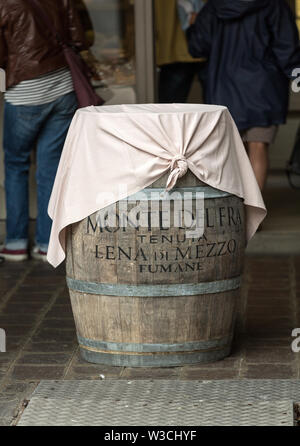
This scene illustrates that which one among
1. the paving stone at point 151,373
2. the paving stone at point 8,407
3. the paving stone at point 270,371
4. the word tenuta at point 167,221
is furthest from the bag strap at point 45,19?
Result: the paving stone at point 8,407

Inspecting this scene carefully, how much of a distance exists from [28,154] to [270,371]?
3.06m

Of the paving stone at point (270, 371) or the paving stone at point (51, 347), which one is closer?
the paving stone at point (270, 371)

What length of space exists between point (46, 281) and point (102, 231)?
83.1 inches

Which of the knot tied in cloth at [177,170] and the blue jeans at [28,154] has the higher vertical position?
the knot tied in cloth at [177,170]

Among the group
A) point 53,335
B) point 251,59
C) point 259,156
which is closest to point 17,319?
point 53,335

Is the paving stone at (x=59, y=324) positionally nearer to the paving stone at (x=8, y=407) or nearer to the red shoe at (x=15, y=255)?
the paving stone at (x=8, y=407)

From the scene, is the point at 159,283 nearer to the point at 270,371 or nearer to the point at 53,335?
the point at 270,371

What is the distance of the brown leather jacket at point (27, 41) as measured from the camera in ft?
21.3

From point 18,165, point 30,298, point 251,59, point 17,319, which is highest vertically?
point 251,59

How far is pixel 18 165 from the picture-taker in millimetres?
7055

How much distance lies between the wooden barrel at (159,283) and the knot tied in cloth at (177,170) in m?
0.04

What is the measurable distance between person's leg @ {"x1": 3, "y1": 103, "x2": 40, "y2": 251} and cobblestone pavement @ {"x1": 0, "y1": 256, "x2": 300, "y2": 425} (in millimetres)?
267

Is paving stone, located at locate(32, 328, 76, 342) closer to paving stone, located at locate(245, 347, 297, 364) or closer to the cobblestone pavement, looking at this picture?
the cobblestone pavement

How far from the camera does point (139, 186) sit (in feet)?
14.5
